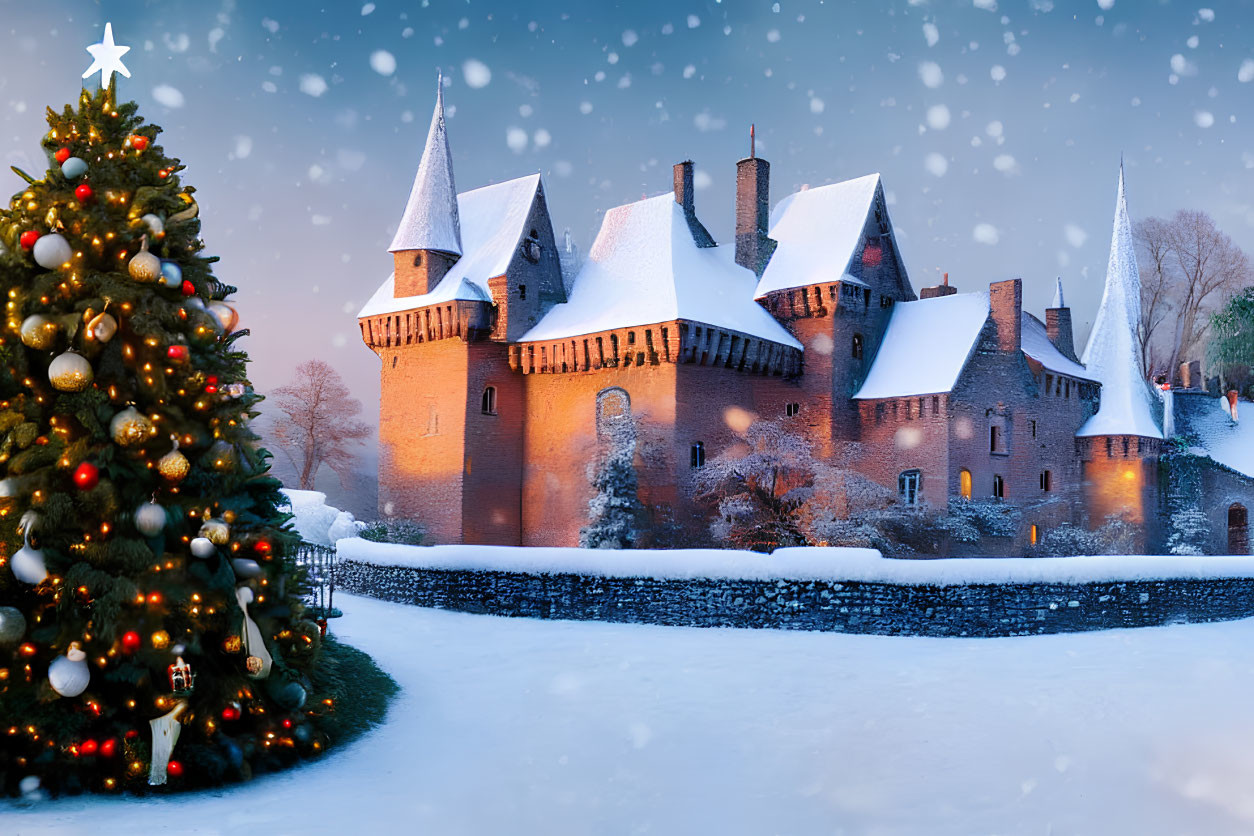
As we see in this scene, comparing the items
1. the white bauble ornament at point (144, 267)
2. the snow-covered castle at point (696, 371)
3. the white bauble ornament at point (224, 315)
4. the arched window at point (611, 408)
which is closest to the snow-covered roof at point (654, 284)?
the snow-covered castle at point (696, 371)

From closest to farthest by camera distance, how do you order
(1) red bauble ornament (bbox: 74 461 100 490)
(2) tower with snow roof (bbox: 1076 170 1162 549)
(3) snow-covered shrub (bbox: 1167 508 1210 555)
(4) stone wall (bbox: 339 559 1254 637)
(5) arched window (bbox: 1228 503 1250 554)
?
(1) red bauble ornament (bbox: 74 461 100 490) < (4) stone wall (bbox: 339 559 1254 637) < (3) snow-covered shrub (bbox: 1167 508 1210 555) < (2) tower with snow roof (bbox: 1076 170 1162 549) < (5) arched window (bbox: 1228 503 1250 554)

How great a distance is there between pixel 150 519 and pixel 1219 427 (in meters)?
44.6

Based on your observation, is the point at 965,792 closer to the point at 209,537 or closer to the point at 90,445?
the point at 209,537

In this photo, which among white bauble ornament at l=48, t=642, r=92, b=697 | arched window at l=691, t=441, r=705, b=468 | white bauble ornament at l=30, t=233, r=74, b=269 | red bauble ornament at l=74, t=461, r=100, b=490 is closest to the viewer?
white bauble ornament at l=48, t=642, r=92, b=697

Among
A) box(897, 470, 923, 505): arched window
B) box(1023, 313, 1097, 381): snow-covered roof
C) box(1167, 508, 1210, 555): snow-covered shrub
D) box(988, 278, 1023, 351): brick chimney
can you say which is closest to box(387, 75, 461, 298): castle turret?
box(897, 470, 923, 505): arched window

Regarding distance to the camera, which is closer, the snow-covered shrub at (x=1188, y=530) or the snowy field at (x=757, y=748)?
the snowy field at (x=757, y=748)

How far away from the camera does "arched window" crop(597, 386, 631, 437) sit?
32.7 meters

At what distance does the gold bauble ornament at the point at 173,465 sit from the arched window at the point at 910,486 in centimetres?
2870

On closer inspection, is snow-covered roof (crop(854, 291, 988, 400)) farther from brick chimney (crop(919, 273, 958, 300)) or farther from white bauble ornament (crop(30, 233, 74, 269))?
white bauble ornament (crop(30, 233, 74, 269))

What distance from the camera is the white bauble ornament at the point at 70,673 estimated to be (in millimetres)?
8508

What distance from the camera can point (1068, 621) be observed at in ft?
71.2

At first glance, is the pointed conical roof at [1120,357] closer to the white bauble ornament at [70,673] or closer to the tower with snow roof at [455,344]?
the tower with snow roof at [455,344]

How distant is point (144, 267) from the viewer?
9.34 metres

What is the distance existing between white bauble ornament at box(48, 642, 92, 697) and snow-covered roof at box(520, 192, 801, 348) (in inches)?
958
